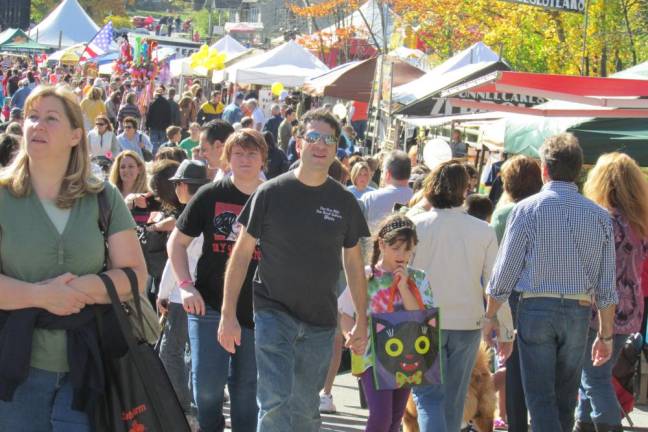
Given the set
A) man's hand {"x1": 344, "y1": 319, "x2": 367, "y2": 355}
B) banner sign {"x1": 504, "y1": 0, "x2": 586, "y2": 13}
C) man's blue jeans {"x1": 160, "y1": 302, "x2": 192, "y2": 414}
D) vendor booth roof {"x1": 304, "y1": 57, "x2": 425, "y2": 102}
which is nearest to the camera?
man's hand {"x1": 344, "y1": 319, "x2": 367, "y2": 355}

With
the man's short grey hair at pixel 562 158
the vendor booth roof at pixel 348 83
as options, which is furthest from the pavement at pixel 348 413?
the vendor booth roof at pixel 348 83

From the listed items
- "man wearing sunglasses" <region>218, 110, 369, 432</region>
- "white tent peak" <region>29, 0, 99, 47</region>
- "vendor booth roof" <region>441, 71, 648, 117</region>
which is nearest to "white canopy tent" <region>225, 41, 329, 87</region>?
"vendor booth roof" <region>441, 71, 648, 117</region>

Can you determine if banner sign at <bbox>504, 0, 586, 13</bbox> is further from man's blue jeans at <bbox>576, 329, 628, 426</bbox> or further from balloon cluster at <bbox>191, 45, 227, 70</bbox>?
balloon cluster at <bbox>191, 45, 227, 70</bbox>

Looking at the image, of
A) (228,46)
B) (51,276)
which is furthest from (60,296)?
(228,46)

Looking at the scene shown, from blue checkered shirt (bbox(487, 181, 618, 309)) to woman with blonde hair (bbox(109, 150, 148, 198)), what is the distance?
3784mm

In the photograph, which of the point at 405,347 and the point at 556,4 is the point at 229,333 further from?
the point at 556,4

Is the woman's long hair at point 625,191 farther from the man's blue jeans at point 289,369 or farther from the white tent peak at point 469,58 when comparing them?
the white tent peak at point 469,58

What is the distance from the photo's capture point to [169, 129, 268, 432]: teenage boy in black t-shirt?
18.6ft

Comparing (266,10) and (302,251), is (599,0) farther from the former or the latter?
(266,10)

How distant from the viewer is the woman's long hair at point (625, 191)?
640 cm

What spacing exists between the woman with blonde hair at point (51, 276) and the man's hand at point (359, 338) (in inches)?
67.6

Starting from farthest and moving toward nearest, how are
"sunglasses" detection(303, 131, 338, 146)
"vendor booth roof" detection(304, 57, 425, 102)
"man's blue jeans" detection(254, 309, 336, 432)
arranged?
"vendor booth roof" detection(304, 57, 425, 102) → "sunglasses" detection(303, 131, 338, 146) → "man's blue jeans" detection(254, 309, 336, 432)

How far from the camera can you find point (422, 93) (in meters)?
16.8

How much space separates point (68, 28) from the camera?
6066 cm
